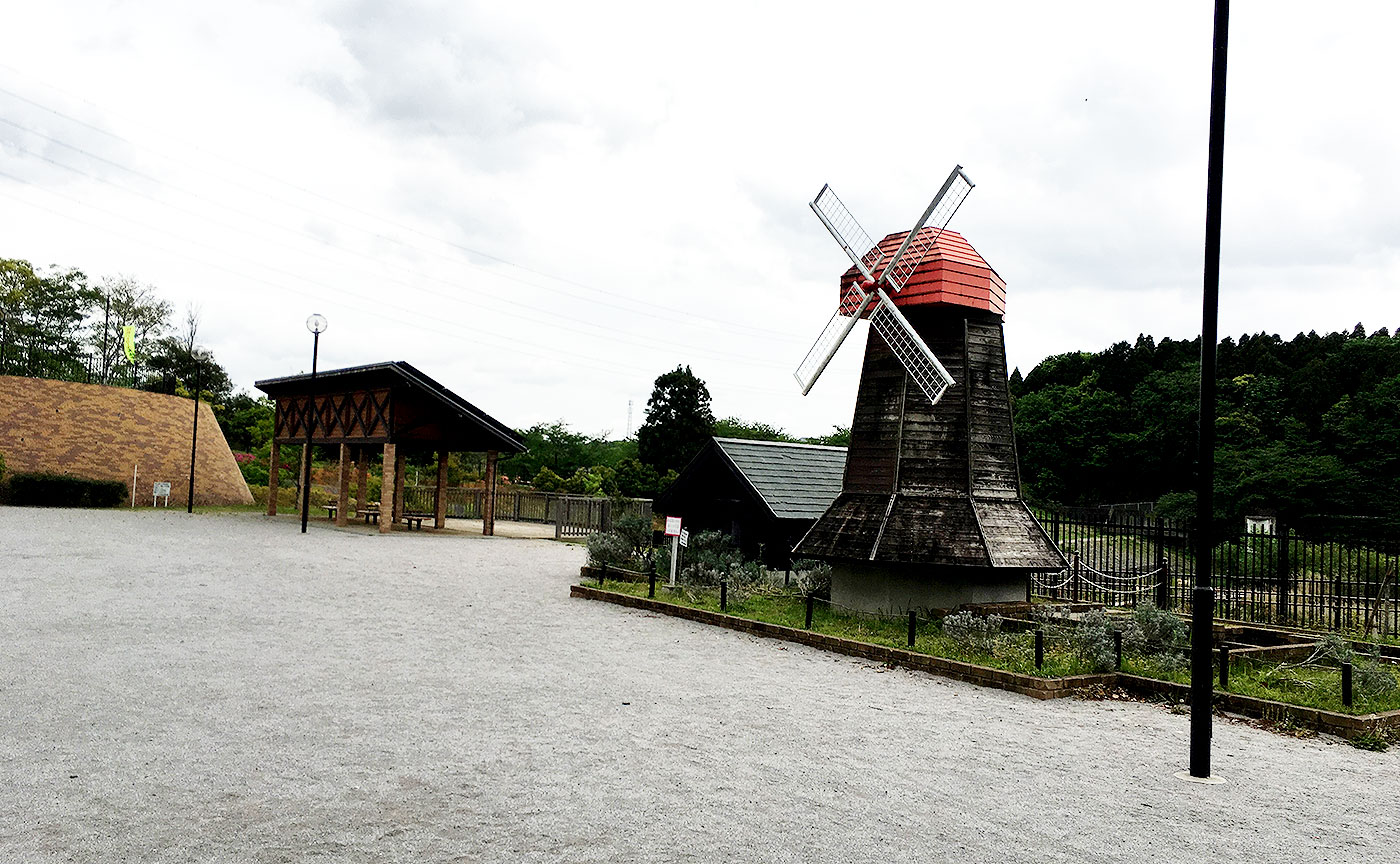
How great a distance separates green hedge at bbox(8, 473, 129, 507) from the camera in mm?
33750

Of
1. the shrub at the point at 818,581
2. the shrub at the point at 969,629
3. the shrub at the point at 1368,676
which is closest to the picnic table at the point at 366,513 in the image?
the shrub at the point at 818,581

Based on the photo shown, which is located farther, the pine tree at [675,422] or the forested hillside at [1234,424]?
the pine tree at [675,422]

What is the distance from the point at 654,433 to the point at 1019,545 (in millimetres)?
38324

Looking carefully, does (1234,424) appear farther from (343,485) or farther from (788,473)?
(343,485)

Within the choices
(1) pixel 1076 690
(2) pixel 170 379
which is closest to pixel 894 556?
(1) pixel 1076 690

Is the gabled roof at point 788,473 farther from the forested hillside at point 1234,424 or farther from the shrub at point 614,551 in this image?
the forested hillside at point 1234,424

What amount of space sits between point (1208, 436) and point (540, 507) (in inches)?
1360

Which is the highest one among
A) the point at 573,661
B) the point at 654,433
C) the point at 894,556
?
the point at 654,433

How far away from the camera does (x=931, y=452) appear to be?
44.5ft

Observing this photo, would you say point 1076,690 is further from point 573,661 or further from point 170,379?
point 170,379

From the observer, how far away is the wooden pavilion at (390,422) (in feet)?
95.6

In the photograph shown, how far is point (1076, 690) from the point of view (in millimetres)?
9375

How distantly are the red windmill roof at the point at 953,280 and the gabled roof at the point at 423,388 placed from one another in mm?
17796

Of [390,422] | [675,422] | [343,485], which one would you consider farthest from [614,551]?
[675,422]
